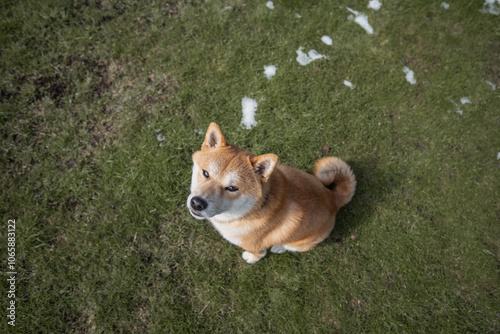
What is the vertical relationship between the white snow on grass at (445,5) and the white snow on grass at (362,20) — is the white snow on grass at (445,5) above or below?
above

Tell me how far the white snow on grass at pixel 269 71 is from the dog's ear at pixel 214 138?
2.49 meters

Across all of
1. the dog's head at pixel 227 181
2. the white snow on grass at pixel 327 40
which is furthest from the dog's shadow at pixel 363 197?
the white snow on grass at pixel 327 40

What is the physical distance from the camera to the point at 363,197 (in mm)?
4262

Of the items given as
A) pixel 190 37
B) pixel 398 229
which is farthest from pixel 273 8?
pixel 398 229

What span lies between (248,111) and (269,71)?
883 millimetres

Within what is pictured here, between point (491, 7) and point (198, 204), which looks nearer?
point (198, 204)

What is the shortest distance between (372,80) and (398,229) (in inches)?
105

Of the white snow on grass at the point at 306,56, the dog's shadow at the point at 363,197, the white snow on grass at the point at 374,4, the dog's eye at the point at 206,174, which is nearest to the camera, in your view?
the dog's eye at the point at 206,174

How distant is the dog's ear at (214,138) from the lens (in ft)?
8.42

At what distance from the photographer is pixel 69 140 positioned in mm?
4121

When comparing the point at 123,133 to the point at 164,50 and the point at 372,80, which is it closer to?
the point at 164,50

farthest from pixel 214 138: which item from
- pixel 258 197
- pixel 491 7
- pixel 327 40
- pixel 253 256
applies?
pixel 491 7

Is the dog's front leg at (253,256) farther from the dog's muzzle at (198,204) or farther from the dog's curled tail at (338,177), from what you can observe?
the dog's muzzle at (198,204)

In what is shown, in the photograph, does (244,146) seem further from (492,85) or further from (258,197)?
(492,85)
